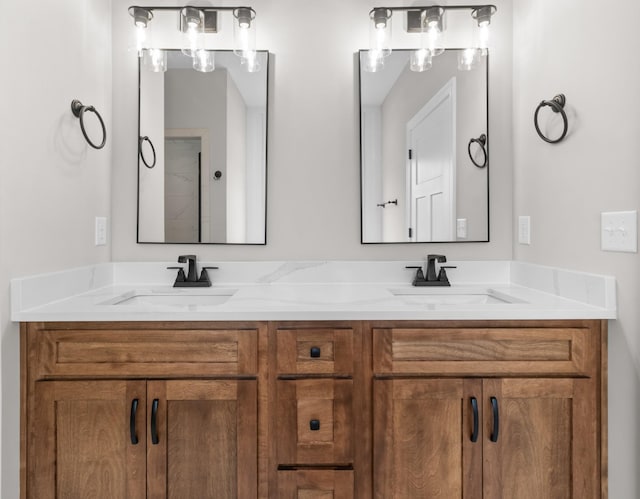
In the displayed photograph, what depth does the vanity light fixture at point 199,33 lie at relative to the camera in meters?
1.86

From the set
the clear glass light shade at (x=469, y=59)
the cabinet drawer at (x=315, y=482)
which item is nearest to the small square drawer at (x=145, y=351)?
the cabinet drawer at (x=315, y=482)

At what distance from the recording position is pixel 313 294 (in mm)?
1710

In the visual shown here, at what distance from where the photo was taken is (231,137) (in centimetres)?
192

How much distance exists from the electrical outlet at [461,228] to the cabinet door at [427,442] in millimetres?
776

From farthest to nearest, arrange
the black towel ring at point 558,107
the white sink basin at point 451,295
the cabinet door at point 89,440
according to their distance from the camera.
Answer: the white sink basin at point 451,295 → the black towel ring at point 558,107 → the cabinet door at point 89,440

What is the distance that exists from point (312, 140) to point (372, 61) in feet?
1.42

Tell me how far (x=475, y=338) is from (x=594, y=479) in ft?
1.86

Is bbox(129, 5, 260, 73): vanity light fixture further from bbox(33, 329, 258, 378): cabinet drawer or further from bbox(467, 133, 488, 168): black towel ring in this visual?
bbox(33, 329, 258, 378): cabinet drawer

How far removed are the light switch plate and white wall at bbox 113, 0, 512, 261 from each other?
0.63 m

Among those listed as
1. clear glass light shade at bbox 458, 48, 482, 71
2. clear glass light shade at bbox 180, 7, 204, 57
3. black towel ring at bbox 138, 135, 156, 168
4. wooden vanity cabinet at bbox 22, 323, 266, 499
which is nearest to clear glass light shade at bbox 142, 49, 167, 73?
clear glass light shade at bbox 180, 7, 204, 57

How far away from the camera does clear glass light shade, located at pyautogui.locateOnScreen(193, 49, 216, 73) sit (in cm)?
189

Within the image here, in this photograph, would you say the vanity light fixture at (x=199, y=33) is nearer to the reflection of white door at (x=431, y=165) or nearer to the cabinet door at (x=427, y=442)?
the reflection of white door at (x=431, y=165)

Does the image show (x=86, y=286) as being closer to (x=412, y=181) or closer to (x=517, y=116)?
(x=412, y=181)

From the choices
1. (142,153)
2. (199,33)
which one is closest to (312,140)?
(199,33)
